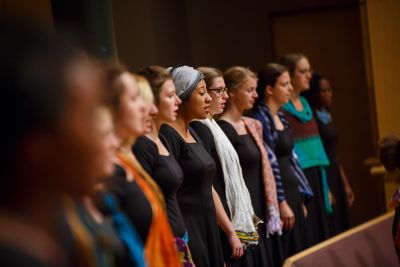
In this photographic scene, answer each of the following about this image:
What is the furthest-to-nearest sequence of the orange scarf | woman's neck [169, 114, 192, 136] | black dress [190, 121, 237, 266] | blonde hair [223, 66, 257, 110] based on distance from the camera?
blonde hair [223, 66, 257, 110] < black dress [190, 121, 237, 266] < woman's neck [169, 114, 192, 136] < the orange scarf

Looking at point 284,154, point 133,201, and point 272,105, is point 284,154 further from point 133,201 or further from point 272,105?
point 133,201

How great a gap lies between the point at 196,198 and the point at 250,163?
831mm

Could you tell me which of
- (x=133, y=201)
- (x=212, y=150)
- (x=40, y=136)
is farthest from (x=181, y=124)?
(x=40, y=136)

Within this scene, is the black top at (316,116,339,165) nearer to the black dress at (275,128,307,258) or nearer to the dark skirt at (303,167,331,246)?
the dark skirt at (303,167,331,246)

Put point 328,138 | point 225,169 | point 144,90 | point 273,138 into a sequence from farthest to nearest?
1. point 328,138
2. point 273,138
3. point 225,169
4. point 144,90

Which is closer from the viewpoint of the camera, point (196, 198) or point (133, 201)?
point (133, 201)

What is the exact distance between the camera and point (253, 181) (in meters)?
4.34

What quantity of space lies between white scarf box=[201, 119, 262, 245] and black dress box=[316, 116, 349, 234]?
1671mm

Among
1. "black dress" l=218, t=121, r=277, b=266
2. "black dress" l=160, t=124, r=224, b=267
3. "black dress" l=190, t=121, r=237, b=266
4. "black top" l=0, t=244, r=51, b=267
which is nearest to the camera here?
"black top" l=0, t=244, r=51, b=267

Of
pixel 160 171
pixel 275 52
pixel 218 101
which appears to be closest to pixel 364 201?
pixel 275 52

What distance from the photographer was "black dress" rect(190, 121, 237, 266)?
393 cm

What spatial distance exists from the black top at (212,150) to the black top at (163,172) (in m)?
0.88

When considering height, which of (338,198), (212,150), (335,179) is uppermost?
(212,150)

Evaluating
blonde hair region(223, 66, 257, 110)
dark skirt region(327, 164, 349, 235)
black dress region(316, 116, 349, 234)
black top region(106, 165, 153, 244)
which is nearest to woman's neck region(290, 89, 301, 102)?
black dress region(316, 116, 349, 234)
